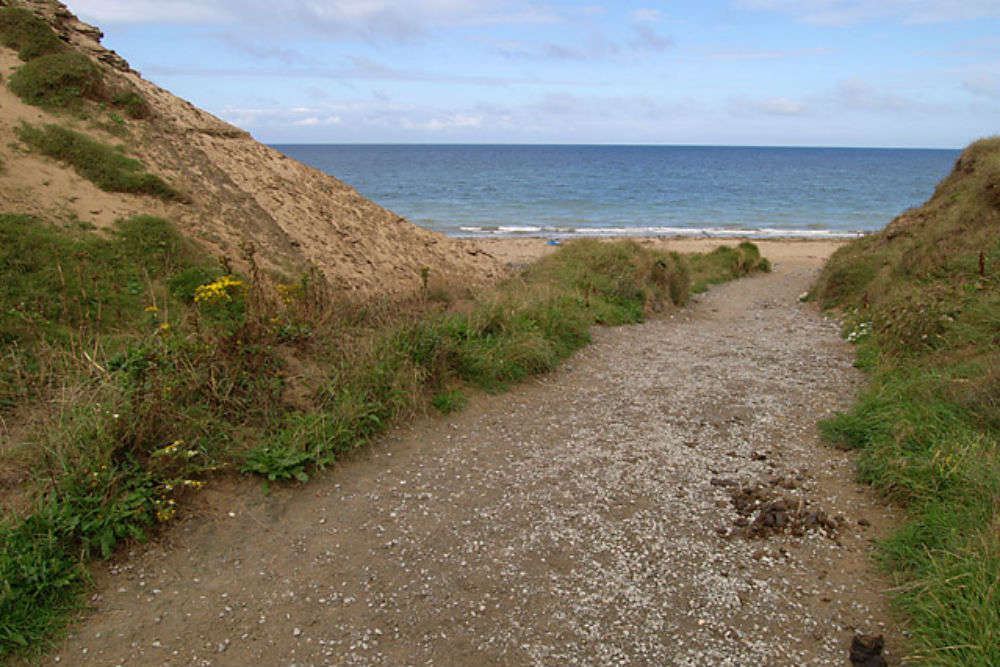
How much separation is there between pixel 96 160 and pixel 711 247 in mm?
21795

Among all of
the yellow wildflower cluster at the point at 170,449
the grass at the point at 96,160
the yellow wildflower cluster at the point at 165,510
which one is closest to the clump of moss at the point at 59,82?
the grass at the point at 96,160

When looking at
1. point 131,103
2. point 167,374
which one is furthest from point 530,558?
point 131,103

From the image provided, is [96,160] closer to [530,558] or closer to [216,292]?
[216,292]

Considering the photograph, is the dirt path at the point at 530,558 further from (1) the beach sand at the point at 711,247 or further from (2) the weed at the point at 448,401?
(1) the beach sand at the point at 711,247

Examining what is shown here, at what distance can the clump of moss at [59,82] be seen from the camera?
27.8 ft

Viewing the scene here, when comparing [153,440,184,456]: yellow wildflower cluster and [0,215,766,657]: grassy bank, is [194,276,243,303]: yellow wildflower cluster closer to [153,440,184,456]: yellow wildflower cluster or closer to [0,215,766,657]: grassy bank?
[0,215,766,657]: grassy bank

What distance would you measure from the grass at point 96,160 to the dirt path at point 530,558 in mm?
5212

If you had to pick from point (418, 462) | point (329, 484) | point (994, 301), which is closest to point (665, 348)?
point (994, 301)

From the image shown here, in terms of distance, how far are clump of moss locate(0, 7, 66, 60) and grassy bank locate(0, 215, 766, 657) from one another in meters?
3.73

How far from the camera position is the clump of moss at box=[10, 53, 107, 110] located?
8.48 metres

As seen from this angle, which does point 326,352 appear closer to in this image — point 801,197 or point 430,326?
point 430,326

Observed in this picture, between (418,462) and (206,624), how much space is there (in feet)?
7.16

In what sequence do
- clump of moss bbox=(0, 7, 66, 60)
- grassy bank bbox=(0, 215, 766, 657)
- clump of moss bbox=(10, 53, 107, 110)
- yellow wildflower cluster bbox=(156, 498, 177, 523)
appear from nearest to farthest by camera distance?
grassy bank bbox=(0, 215, 766, 657)
yellow wildflower cluster bbox=(156, 498, 177, 523)
clump of moss bbox=(10, 53, 107, 110)
clump of moss bbox=(0, 7, 66, 60)

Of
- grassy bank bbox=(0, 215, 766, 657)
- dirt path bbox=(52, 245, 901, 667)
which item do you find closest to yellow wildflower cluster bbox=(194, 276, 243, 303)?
grassy bank bbox=(0, 215, 766, 657)
